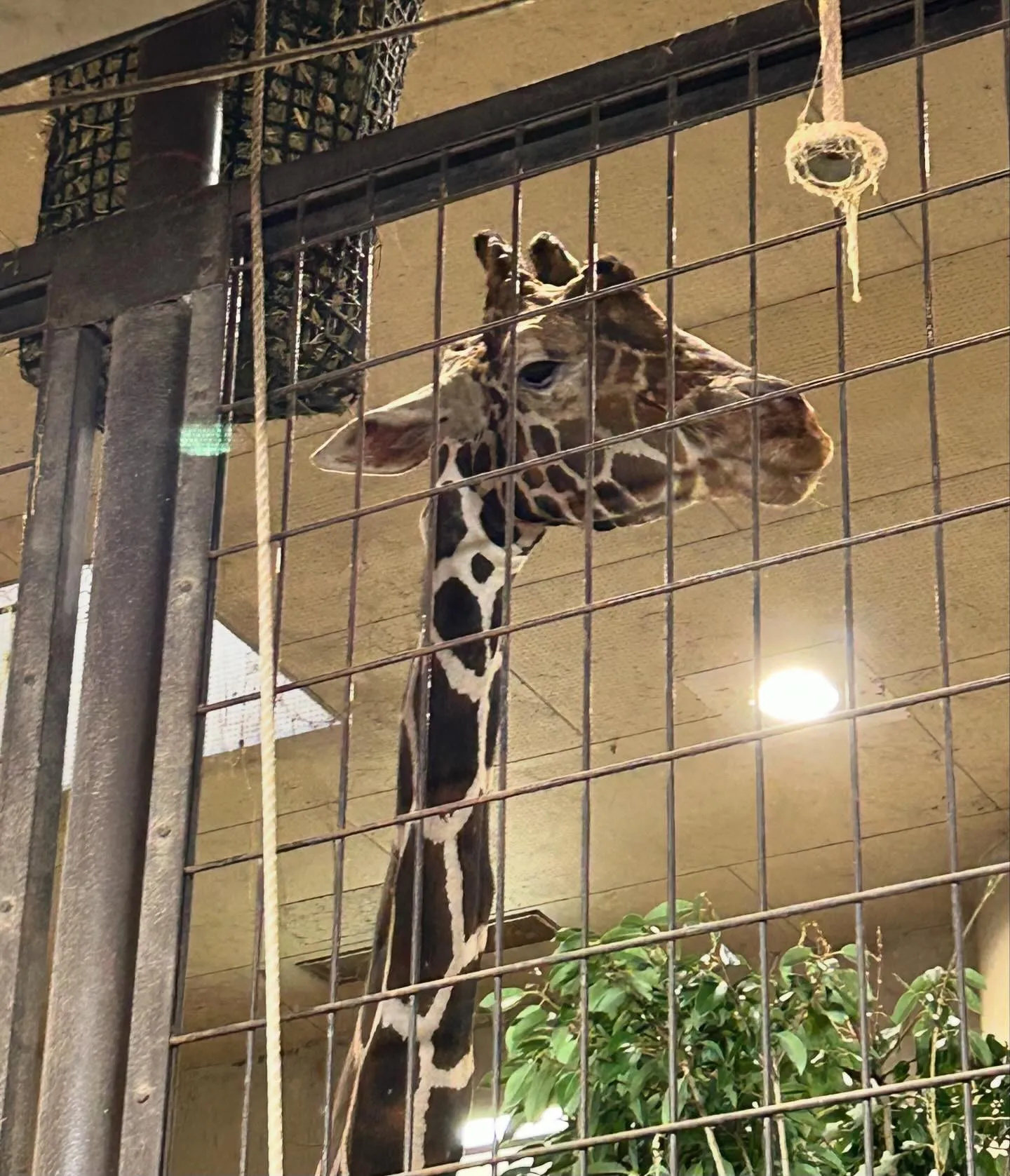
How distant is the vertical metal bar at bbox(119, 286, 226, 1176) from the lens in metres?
1.64

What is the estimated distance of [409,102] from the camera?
11.1 ft

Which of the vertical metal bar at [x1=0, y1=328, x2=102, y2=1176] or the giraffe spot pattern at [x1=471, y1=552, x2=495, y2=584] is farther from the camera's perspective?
the giraffe spot pattern at [x1=471, y1=552, x2=495, y2=584]

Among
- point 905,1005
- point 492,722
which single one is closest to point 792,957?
point 905,1005

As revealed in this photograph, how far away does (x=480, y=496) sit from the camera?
2.67 metres

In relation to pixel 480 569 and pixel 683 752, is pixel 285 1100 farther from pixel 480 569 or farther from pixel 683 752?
pixel 683 752

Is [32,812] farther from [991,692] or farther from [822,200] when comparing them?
[991,692]

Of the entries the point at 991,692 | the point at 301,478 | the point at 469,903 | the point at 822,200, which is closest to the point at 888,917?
the point at 991,692

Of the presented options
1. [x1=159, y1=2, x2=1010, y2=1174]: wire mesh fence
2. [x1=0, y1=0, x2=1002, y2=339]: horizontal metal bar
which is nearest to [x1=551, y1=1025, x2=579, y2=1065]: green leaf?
[x1=159, y1=2, x2=1010, y2=1174]: wire mesh fence

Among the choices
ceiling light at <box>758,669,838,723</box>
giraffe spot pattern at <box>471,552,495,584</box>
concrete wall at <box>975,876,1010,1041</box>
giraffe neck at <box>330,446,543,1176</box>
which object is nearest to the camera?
giraffe neck at <box>330,446,543,1176</box>

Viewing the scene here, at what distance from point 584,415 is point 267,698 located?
3.69 feet

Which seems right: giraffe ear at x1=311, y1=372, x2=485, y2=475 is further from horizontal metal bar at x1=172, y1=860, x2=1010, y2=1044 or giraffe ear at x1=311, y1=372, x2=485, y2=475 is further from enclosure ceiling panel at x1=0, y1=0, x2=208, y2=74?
horizontal metal bar at x1=172, y1=860, x2=1010, y2=1044

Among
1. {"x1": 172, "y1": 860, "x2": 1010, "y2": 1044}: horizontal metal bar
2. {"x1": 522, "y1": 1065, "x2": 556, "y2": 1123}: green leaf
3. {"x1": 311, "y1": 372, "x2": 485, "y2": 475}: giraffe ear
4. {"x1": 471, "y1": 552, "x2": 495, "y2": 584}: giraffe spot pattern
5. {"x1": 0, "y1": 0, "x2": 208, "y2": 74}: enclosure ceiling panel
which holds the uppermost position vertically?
{"x1": 311, "y1": 372, "x2": 485, "y2": 475}: giraffe ear

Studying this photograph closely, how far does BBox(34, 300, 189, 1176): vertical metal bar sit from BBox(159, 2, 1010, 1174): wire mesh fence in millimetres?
78

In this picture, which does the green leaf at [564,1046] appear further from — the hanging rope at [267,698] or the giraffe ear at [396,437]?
the hanging rope at [267,698]
